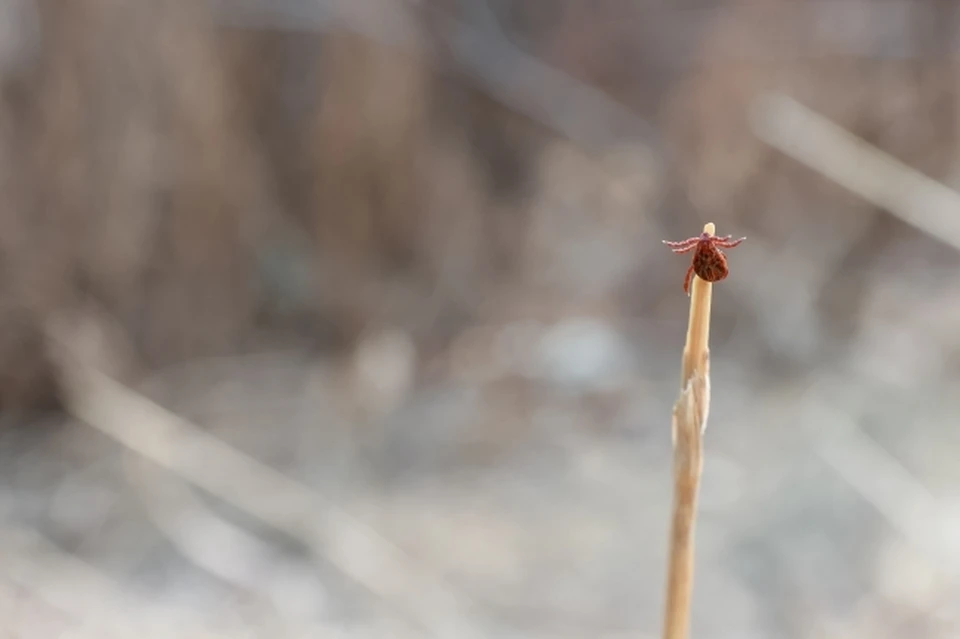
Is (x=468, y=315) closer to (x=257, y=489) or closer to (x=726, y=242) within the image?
(x=257, y=489)

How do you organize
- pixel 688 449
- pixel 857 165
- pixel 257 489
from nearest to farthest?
1. pixel 688 449
2. pixel 257 489
3. pixel 857 165

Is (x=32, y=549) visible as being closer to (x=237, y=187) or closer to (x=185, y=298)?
(x=185, y=298)

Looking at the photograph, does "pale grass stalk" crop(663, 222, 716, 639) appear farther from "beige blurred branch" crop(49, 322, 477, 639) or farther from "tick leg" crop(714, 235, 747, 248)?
"beige blurred branch" crop(49, 322, 477, 639)

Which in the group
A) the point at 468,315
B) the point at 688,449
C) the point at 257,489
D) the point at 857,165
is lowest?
the point at 688,449

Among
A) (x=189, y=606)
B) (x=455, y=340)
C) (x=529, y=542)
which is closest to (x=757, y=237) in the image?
(x=455, y=340)

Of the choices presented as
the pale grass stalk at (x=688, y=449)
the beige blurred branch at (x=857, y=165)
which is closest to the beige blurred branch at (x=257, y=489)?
the pale grass stalk at (x=688, y=449)

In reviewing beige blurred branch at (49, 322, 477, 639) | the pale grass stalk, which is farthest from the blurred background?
the pale grass stalk

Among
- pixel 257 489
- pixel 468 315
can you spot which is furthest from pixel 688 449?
pixel 468 315
